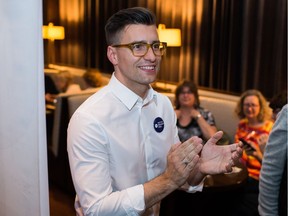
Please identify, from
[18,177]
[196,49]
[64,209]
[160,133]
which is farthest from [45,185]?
[196,49]

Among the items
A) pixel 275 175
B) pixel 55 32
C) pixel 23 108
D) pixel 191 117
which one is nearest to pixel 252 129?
pixel 191 117

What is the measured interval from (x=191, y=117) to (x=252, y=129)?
47 centimetres

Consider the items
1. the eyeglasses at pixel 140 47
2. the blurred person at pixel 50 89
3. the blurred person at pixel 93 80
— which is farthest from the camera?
the blurred person at pixel 93 80

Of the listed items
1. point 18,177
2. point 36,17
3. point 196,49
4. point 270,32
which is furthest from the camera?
point 196,49

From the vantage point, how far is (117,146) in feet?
4.10

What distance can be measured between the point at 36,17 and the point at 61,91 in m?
3.16

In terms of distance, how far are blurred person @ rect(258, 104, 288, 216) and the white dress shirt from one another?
38 centimetres

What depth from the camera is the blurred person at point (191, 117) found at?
3.21m

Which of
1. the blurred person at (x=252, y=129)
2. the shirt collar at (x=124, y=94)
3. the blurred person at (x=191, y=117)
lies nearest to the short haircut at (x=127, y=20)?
the shirt collar at (x=124, y=94)

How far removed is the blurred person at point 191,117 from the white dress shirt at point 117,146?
175 centimetres

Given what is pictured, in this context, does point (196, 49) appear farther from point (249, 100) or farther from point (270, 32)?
point (249, 100)

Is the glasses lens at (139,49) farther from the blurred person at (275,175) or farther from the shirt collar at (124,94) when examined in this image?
the blurred person at (275,175)

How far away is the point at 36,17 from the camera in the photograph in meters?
1.17

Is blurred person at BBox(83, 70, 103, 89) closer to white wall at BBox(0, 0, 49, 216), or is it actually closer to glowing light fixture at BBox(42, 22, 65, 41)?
glowing light fixture at BBox(42, 22, 65, 41)
